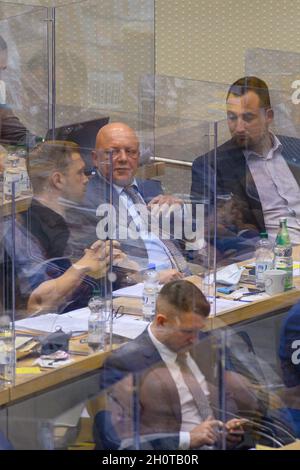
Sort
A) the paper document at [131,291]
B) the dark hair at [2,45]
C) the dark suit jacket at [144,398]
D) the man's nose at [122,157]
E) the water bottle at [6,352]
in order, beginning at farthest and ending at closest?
the dark hair at [2,45] → the man's nose at [122,157] → the paper document at [131,291] → the water bottle at [6,352] → the dark suit jacket at [144,398]

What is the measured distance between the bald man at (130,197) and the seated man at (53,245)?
10 cm

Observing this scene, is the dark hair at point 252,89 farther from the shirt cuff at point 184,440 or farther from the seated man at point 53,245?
the shirt cuff at point 184,440

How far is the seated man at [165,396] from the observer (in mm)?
2465

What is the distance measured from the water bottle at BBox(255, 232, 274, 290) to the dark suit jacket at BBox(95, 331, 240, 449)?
65.8 inches

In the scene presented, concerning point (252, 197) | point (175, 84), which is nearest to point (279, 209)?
point (252, 197)

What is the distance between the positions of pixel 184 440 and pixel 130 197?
6.03 ft

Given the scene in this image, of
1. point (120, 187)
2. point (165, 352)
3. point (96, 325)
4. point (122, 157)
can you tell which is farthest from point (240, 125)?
point (165, 352)

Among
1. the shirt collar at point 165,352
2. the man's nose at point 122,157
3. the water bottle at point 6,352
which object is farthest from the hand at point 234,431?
the man's nose at point 122,157

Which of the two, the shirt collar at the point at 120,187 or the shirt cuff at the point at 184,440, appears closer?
the shirt cuff at the point at 184,440

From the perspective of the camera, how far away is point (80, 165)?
3949 millimetres

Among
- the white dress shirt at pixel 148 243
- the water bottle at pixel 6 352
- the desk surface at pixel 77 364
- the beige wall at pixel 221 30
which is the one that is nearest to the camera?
the desk surface at pixel 77 364

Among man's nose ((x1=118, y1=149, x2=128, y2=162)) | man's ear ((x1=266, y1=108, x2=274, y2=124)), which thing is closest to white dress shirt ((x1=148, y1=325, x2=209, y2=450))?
man's nose ((x1=118, y1=149, x2=128, y2=162))

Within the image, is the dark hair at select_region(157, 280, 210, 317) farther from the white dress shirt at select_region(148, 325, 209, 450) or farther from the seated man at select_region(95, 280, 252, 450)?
the white dress shirt at select_region(148, 325, 209, 450)

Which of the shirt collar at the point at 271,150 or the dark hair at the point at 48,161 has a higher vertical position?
the dark hair at the point at 48,161
